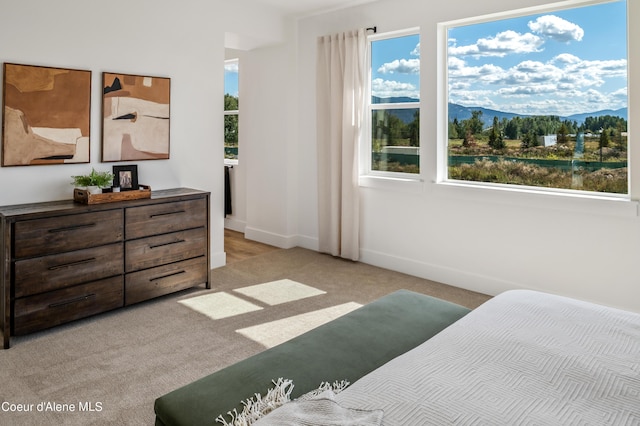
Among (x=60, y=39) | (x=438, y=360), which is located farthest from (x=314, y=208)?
(x=438, y=360)

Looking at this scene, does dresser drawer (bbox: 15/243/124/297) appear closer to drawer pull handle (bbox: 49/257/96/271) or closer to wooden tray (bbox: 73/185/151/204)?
drawer pull handle (bbox: 49/257/96/271)

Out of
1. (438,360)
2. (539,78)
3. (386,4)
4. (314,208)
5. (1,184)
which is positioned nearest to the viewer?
(438,360)

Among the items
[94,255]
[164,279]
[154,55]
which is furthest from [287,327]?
[154,55]

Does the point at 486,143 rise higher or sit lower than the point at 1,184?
higher

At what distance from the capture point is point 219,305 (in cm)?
358

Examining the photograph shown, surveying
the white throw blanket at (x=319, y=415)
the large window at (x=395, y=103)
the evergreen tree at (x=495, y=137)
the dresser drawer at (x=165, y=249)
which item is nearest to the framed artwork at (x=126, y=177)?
the dresser drawer at (x=165, y=249)

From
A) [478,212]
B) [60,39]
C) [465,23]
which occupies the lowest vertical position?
[478,212]

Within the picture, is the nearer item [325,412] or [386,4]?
[325,412]

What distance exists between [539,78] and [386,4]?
1613 mm

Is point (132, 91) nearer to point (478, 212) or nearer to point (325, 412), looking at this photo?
point (478, 212)

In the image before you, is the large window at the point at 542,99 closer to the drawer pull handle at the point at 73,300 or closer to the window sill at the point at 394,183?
the window sill at the point at 394,183

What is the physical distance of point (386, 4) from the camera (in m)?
4.41

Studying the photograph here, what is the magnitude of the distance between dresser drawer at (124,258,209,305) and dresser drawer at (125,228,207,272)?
5 centimetres

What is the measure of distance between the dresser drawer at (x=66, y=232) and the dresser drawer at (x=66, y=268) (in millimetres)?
45
